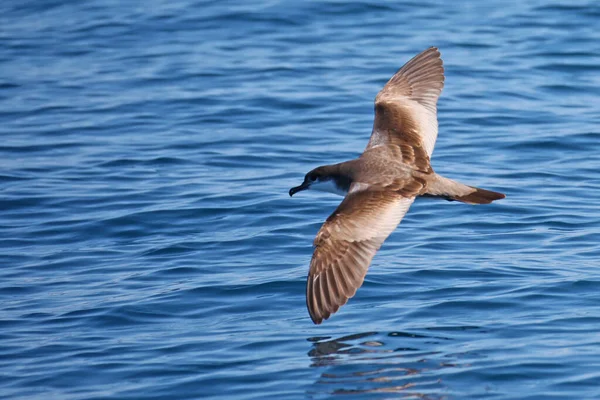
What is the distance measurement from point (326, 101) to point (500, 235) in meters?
4.40

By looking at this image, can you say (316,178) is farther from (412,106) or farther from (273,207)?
(273,207)

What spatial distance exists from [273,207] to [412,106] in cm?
161

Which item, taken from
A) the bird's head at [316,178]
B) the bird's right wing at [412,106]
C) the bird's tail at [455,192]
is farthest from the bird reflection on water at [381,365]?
the bird's right wing at [412,106]

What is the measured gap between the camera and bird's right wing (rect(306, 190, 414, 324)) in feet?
20.5

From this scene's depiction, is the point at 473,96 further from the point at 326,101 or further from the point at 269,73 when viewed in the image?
the point at 269,73

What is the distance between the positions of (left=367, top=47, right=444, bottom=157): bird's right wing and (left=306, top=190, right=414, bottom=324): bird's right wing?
1197 mm

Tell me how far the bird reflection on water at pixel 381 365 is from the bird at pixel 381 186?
0.26 metres

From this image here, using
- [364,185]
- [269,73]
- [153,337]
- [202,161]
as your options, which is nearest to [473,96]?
[269,73]

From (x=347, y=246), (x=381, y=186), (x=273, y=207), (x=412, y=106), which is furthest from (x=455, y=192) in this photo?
(x=273, y=207)

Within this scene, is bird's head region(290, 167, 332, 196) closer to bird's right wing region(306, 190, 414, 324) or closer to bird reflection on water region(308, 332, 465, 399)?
bird's right wing region(306, 190, 414, 324)

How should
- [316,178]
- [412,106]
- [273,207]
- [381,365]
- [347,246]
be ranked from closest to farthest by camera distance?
[381,365] → [347,246] → [316,178] → [412,106] → [273,207]

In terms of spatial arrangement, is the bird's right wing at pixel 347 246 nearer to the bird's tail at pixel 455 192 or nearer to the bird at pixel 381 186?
the bird at pixel 381 186

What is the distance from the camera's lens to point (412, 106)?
336 inches

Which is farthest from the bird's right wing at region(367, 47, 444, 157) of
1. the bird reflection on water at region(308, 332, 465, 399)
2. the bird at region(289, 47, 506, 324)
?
the bird reflection on water at region(308, 332, 465, 399)
